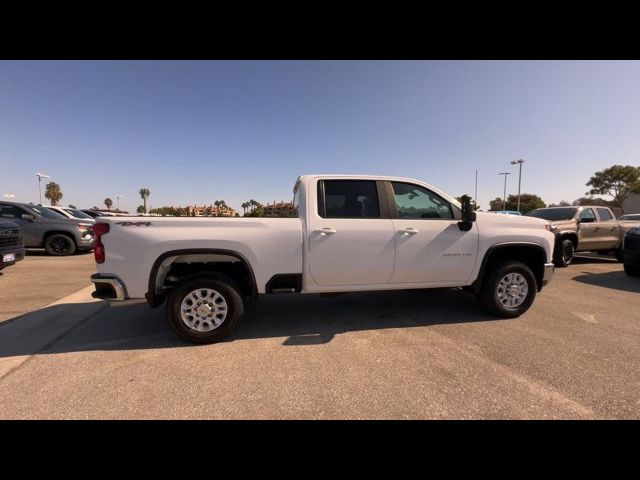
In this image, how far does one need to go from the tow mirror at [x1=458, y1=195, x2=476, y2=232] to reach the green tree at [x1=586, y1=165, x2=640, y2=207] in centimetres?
5922

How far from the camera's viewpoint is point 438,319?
12.7ft

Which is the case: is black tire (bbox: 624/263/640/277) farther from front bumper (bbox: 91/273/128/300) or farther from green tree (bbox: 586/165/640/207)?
green tree (bbox: 586/165/640/207)

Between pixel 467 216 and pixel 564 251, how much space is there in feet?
21.5

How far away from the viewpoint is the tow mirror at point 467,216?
3.51 m

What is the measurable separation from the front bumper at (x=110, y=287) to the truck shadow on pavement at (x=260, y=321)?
229 mm

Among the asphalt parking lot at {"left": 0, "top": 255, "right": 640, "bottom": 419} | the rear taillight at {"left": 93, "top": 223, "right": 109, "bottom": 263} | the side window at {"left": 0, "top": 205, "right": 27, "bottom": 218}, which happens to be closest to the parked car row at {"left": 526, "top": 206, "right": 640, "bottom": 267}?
the asphalt parking lot at {"left": 0, "top": 255, "right": 640, "bottom": 419}

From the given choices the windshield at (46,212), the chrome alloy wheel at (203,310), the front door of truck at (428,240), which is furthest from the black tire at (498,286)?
the windshield at (46,212)

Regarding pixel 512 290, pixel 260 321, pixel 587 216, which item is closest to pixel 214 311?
pixel 260 321

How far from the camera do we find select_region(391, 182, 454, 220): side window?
3594 millimetres

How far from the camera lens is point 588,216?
8.05 metres

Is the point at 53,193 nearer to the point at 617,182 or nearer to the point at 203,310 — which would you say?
the point at 203,310
